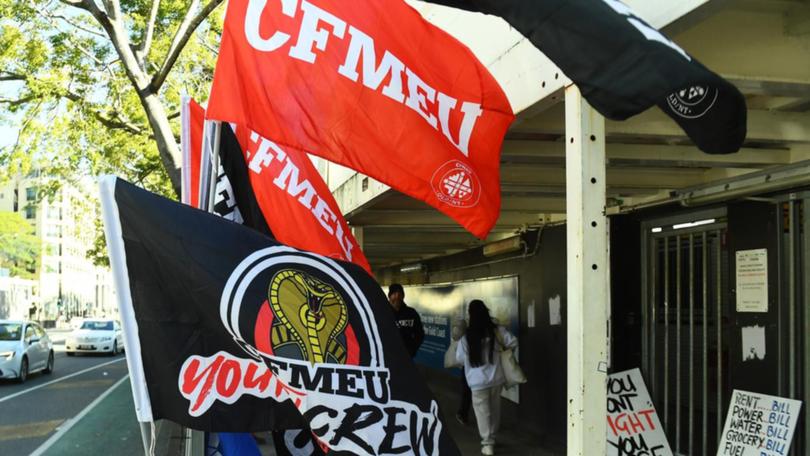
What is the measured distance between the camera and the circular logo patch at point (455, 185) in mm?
3666

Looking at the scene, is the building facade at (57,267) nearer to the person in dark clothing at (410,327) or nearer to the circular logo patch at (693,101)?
the person in dark clothing at (410,327)

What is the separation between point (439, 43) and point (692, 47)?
1.26 metres

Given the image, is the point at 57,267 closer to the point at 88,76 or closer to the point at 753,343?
the point at 88,76

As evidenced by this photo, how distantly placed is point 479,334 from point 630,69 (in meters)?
6.63

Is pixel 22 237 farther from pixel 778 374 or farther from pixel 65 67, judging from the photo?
pixel 778 374

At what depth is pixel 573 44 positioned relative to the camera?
2.18m

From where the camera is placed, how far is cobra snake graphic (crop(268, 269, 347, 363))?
2887 mm

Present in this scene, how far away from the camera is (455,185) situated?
12.2 ft

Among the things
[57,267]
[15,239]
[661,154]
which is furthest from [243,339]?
[57,267]

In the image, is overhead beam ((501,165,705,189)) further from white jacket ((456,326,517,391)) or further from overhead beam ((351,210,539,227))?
white jacket ((456,326,517,391))

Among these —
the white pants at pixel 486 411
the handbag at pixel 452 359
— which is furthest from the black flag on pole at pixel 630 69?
the handbag at pixel 452 359

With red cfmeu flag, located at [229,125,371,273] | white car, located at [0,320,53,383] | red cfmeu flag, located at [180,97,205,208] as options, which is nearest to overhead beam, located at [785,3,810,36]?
red cfmeu flag, located at [229,125,371,273]

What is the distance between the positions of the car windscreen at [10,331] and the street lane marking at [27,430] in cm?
768

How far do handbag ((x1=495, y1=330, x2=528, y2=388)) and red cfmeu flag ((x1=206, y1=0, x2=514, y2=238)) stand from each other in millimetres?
5006
